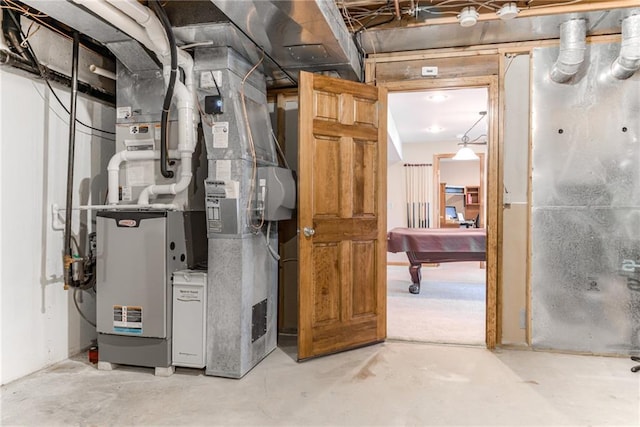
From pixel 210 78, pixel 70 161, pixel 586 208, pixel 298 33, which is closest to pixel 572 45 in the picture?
pixel 586 208

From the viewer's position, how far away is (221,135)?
105 inches

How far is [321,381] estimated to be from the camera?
257 cm

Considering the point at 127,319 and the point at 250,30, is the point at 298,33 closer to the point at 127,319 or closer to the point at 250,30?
the point at 250,30

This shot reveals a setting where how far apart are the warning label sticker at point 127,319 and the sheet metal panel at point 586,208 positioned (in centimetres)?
297

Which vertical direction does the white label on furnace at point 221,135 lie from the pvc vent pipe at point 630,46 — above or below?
below

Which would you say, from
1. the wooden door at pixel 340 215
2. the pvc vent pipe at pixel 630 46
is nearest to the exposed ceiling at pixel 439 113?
the wooden door at pixel 340 215

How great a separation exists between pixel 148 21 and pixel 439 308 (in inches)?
155

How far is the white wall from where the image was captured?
8.24ft

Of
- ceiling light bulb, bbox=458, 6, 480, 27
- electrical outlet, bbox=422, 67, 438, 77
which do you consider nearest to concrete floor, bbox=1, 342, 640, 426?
electrical outlet, bbox=422, 67, 438, 77

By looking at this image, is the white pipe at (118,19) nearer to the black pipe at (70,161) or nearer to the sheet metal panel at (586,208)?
the black pipe at (70,161)

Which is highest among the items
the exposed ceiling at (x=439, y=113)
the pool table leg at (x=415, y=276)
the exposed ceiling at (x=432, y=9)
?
the exposed ceiling at (x=439, y=113)

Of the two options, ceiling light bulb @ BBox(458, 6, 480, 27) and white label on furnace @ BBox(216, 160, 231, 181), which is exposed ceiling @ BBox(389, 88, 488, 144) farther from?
white label on furnace @ BBox(216, 160, 231, 181)

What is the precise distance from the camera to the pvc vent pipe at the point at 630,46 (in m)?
2.71

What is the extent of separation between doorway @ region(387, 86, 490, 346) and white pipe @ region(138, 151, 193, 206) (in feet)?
6.31
